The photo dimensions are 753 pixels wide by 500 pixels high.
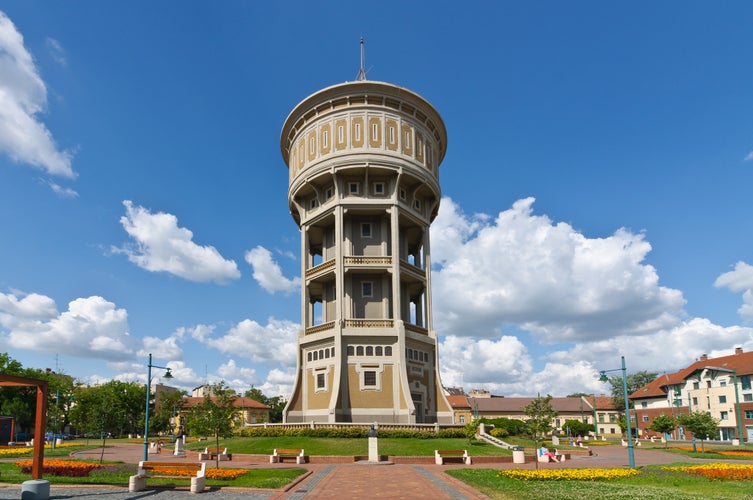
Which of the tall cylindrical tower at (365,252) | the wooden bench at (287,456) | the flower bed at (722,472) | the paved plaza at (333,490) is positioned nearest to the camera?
the paved plaza at (333,490)

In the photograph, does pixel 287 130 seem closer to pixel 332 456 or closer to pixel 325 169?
pixel 325 169

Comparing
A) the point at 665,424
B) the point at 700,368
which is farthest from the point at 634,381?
the point at 665,424

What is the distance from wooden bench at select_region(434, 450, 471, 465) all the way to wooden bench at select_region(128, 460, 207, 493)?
43.3 ft

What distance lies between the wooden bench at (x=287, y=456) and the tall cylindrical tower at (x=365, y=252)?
9.14 m

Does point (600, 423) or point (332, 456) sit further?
point (600, 423)

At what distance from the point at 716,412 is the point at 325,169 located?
209 ft

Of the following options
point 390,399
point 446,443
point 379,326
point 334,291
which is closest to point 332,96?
point 334,291

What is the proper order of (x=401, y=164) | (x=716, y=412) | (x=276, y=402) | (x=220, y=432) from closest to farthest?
(x=220, y=432), (x=401, y=164), (x=716, y=412), (x=276, y=402)

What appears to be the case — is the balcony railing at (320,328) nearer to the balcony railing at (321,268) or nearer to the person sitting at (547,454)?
the balcony railing at (321,268)

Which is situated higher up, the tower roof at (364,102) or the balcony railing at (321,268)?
the tower roof at (364,102)

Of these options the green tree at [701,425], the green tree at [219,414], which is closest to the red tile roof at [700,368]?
the green tree at [701,425]

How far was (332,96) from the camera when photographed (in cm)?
4784

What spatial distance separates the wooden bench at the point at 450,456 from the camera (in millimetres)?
29703

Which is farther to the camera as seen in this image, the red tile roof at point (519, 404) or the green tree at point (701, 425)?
the red tile roof at point (519, 404)
